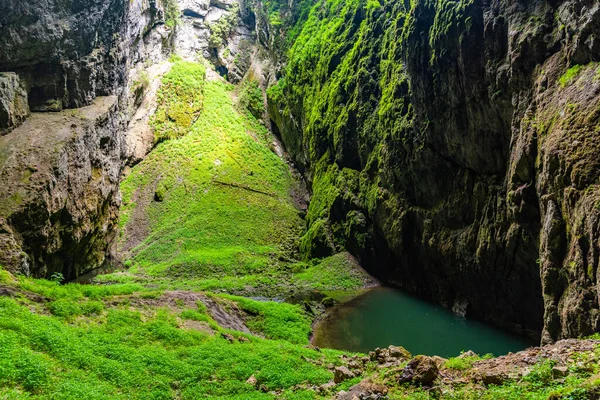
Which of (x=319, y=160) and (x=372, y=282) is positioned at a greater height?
(x=319, y=160)

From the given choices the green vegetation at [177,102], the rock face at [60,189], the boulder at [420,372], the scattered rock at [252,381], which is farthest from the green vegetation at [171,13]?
the boulder at [420,372]

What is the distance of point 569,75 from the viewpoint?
66.3 ft

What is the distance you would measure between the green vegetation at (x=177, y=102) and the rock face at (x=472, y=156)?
101 feet

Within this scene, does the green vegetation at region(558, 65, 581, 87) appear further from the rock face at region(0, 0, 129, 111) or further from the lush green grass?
the rock face at region(0, 0, 129, 111)

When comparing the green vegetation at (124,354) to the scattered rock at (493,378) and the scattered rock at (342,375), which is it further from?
the scattered rock at (493,378)

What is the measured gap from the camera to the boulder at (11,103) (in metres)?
29.4

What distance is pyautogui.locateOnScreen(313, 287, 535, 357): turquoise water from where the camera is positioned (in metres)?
24.7

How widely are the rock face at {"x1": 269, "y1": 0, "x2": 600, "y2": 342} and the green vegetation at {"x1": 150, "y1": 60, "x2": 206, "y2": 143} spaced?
30675 millimetres

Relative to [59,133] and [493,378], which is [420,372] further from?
[59,133]

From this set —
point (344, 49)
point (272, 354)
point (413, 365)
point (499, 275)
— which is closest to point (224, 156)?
point (344, 49)

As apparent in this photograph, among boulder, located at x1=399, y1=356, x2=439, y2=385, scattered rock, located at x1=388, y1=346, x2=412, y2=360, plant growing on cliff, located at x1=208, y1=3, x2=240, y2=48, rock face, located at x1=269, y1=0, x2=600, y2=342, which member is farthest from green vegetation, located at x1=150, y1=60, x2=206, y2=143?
boulder, located at x1=399, y1=356, x2=439, y2=385

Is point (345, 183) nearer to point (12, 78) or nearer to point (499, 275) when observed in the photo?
point (499, 275)

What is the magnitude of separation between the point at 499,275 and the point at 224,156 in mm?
48211

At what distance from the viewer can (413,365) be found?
11.4 meters
